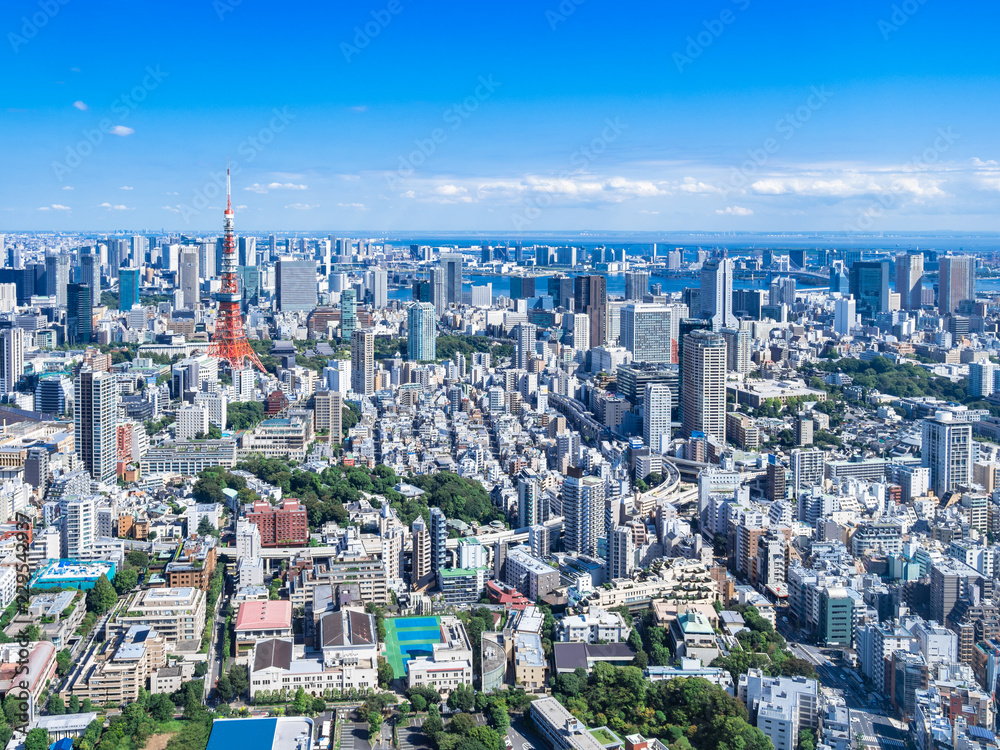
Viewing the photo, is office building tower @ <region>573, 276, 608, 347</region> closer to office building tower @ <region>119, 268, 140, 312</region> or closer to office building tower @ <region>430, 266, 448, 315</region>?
office building tower @ <region>430, 266, 448, 315</region>

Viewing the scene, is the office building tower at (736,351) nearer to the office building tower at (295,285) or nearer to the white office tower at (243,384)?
the white office tower at (243,384)

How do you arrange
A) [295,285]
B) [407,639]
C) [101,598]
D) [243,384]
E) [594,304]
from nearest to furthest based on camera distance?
[407,639] → [101,598] → [243,384] → [594,304] → [295,285]

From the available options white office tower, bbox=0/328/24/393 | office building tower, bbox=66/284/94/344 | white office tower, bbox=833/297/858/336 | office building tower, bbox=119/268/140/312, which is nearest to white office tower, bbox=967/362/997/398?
white office tower, bbox=833/297/858/336

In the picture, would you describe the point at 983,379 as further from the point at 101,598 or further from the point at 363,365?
the point at 101,598

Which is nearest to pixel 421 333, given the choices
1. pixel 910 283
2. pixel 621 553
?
pixel 621 553

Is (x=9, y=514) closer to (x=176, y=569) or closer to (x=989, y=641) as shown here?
(x=176, y=569)

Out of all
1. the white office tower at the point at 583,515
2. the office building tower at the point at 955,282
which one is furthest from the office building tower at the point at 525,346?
the office building tower at the point at 955,282
